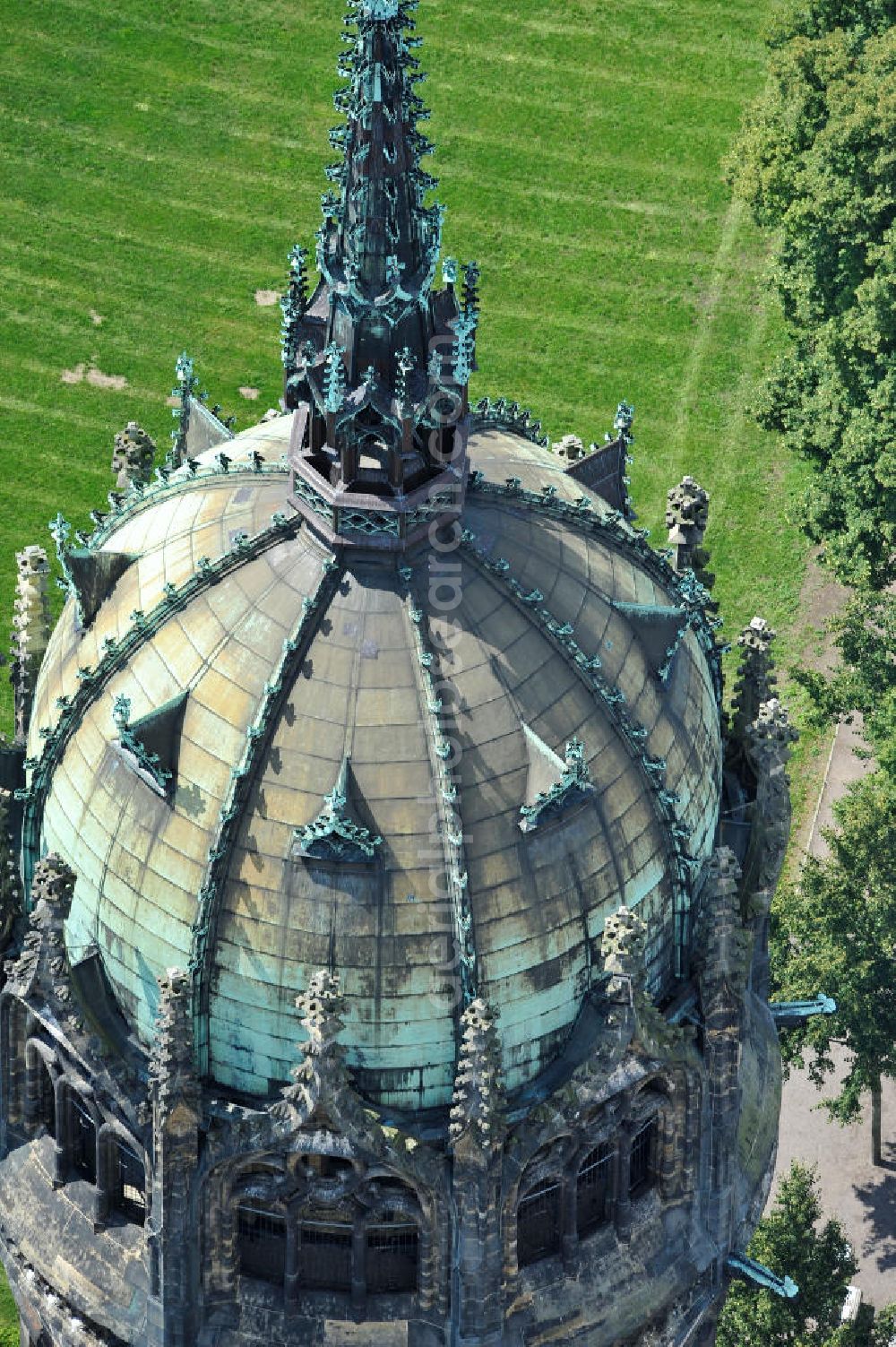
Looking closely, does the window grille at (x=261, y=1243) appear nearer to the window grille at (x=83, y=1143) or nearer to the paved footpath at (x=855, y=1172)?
the window grille at (x=83, y=1143)

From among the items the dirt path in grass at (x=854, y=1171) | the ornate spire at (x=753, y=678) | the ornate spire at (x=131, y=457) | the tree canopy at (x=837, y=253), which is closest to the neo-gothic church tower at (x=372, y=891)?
the ornate spire at (x=753, y=678)

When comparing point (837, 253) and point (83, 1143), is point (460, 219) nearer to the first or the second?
point (837, 253)

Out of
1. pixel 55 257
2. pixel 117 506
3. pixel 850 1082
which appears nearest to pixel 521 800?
pixel 117 506

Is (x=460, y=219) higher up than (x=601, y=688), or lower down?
higher up

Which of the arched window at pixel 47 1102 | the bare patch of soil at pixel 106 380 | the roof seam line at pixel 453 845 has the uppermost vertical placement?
the bare patch of soil at pixel 106 380

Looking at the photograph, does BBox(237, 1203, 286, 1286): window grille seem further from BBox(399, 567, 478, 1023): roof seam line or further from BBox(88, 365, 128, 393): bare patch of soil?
BBox(88, 365, 128, 393): bare patch of soil

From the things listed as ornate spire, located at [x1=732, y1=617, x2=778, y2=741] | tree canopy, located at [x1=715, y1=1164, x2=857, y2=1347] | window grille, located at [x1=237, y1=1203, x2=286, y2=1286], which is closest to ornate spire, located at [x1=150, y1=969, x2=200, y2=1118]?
window grille, located at [x1=237, y1=1203, x2=286, y2=1286]

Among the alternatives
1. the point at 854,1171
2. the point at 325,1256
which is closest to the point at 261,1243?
the point at 325,1256
